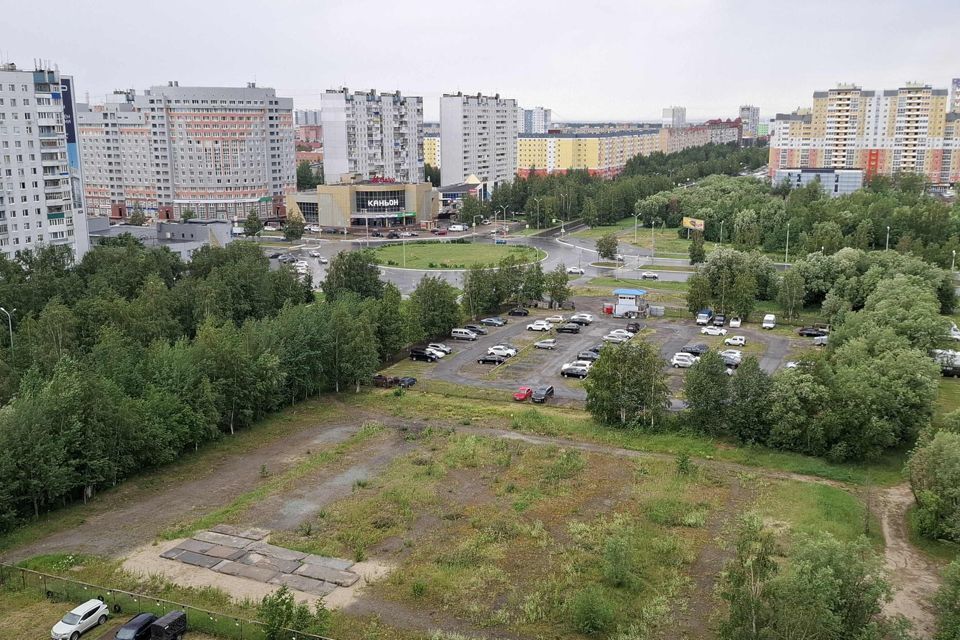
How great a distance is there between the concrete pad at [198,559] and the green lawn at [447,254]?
132 feet

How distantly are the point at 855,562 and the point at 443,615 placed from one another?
7174 mm

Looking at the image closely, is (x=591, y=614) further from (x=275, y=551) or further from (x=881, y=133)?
(x=881, y=133)

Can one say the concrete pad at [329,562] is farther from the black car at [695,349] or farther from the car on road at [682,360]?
the black car at [695,349]

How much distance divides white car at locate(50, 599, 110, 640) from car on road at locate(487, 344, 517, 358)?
21.0m

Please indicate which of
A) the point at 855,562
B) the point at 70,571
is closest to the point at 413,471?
the point at 70,571

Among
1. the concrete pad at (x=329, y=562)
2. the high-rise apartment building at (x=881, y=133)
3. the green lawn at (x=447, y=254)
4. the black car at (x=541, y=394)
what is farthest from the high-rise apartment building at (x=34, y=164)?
the high-rise apartment building at (x=881, y=133)

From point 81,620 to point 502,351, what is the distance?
22073 mm

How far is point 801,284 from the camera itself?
39969 mm

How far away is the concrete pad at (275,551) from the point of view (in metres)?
17.0

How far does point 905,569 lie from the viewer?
16703mm

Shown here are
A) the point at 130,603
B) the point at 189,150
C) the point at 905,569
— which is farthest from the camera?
the point at 189,150

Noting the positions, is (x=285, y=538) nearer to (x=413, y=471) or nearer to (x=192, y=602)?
(x=192, y=602)

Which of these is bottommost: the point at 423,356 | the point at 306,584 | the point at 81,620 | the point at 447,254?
the point at 306,584

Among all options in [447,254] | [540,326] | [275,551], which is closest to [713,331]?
[540,326]
